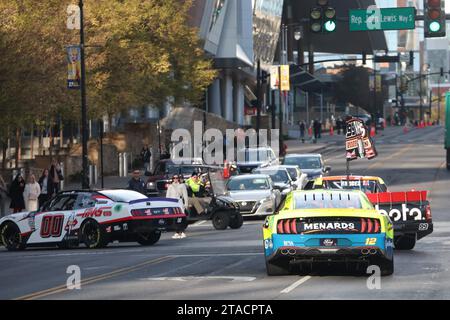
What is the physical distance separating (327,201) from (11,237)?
460 inches

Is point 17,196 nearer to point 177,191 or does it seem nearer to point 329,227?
point 177,191

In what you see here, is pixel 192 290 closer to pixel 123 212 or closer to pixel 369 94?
pixel 123 212

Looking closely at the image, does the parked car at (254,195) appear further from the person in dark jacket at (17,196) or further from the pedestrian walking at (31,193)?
the person in dark jacket at (17,196)

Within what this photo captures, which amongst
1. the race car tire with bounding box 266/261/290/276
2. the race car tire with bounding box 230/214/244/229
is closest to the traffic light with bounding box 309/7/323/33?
the race car tire with bounding box 230/214/244/229

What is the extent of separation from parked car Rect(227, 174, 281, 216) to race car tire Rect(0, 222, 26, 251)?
30.4ft

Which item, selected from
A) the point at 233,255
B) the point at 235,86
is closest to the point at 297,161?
the point at 233,255

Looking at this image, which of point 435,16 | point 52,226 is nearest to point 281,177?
point 435,16

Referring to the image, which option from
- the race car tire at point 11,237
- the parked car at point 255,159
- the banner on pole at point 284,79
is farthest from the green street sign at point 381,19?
the banner on pole at point 284,79

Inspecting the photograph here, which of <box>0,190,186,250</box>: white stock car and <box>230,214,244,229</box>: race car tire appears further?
<box>230,214,244,229</box>: race car tire

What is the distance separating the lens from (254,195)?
3666cm

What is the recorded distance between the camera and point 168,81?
63.8m

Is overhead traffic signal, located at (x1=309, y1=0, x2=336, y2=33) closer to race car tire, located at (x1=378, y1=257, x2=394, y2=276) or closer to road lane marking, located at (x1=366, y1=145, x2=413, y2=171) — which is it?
race car tire, located at (x1=378, y1=257, x2=394, y2=276)

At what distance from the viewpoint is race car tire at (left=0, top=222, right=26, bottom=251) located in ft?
93.3
